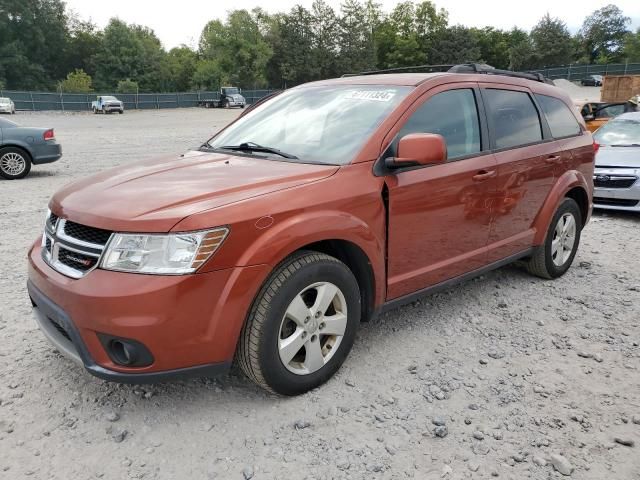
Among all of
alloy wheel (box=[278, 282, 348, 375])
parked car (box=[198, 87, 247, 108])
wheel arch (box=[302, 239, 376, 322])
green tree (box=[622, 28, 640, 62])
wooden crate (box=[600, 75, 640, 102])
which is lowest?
alloy wheel (box=[278, 282, 348, 375])

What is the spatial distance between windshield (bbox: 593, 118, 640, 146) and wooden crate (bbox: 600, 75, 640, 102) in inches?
751

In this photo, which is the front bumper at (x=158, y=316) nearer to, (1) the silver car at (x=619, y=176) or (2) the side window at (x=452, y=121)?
(2) the side window at (x=452, y=121)

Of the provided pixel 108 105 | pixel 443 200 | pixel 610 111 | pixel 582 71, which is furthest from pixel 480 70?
pixel 582 71

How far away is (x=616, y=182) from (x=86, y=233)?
7465 mm

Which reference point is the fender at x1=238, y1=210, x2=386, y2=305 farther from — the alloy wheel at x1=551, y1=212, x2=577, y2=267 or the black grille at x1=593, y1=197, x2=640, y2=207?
the black grille at x1=593, y1=197, x2=640, y2=207

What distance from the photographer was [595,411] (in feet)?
9.53

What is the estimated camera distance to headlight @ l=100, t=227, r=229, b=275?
8.11 feet

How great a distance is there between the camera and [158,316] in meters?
2.43

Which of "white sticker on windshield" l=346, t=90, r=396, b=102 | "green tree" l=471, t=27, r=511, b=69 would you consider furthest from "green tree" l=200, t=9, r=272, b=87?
"white sticker on windshield" l=346, t=90, r=396, b=102

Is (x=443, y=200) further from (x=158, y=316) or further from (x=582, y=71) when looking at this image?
(x=582, y=71)

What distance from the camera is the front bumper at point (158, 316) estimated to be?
243 cm

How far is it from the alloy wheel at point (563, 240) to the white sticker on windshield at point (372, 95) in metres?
2.29

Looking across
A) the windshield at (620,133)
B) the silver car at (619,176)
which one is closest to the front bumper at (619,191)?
the silver car at (619,176)

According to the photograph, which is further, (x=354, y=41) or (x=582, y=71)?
(x=354, y=41)
